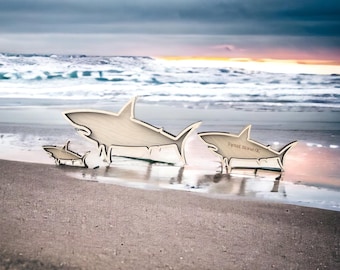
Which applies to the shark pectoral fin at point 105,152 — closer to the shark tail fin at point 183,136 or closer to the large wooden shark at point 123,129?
the large wooden shark at point 123,129

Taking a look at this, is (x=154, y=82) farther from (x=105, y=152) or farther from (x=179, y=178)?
(x=179, y=178)

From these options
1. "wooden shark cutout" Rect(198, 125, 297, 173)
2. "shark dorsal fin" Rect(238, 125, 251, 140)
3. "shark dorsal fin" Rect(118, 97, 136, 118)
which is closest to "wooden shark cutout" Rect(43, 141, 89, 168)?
"shark dorsal fin" Rect(118, 97, 136, 118)

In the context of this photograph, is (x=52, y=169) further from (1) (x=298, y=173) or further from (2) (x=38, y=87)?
(1) (x=298, y=173)

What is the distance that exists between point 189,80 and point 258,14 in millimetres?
723

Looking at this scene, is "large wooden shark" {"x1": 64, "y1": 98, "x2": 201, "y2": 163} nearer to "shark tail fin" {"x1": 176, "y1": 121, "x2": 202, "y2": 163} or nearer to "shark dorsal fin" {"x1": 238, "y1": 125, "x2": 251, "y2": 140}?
"shark tail fin" {"x1": 176, "y1": 121, "x2": 202, "y2": 163}

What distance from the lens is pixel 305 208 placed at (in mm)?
4020

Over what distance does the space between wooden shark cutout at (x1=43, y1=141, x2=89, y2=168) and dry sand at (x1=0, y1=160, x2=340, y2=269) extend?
281mm

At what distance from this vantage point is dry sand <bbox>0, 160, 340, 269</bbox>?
10.2ft

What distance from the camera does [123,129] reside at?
14.8 ft

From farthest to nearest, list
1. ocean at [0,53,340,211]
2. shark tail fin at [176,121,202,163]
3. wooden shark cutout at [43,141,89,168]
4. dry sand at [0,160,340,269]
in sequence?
ocean at [0,53,340,211], wooden shark cutout at [43,141,89,168], shark tail fin at [176,121,202,163], dry sand at [0,160,340,269]

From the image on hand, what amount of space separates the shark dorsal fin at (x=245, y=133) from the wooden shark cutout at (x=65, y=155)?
112 cm

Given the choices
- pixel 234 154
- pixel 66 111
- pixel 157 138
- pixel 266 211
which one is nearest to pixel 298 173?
pixel 234 154

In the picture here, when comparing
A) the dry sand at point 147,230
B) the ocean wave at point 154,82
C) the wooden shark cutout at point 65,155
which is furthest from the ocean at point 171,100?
the dry sand at point 147,230

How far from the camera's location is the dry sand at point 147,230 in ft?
10.2
